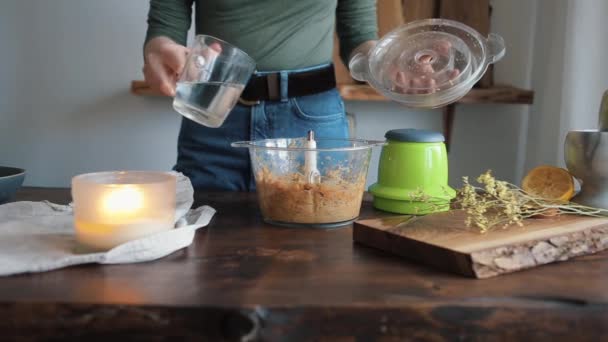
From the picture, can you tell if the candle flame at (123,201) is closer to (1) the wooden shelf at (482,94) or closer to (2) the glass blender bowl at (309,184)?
(2) the glass blender bowl at (309,184)

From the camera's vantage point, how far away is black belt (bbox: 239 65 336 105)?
1.06m

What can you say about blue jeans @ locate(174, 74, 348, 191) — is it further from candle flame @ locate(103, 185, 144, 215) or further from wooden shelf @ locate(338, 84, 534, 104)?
wooden shelf @ locate(338, 84, 534, 104)

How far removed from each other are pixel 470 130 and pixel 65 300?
5.56 feet

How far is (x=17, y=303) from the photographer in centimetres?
46

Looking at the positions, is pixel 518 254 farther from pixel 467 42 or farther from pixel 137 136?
pixel 137 136

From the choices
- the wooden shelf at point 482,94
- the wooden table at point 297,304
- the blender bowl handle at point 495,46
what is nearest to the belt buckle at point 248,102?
the blender bowl handle at point 495,46

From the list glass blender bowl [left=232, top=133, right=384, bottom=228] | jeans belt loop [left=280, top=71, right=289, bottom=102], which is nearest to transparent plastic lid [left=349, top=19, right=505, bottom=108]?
glass blender bowl [left=232, top=133, right=384, bottom=228]

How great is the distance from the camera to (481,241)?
23.5 inches

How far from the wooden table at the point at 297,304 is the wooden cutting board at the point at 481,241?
0.02 m

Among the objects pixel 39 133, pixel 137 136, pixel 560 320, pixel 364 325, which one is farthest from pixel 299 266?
pixel 39 133

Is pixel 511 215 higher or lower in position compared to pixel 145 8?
lower

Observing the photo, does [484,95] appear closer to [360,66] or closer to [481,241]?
[360,66]

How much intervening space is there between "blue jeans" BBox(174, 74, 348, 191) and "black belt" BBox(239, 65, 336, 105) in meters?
0.01

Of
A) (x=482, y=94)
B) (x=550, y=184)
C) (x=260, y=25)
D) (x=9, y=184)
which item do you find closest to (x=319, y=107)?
(x=260, y=25)
